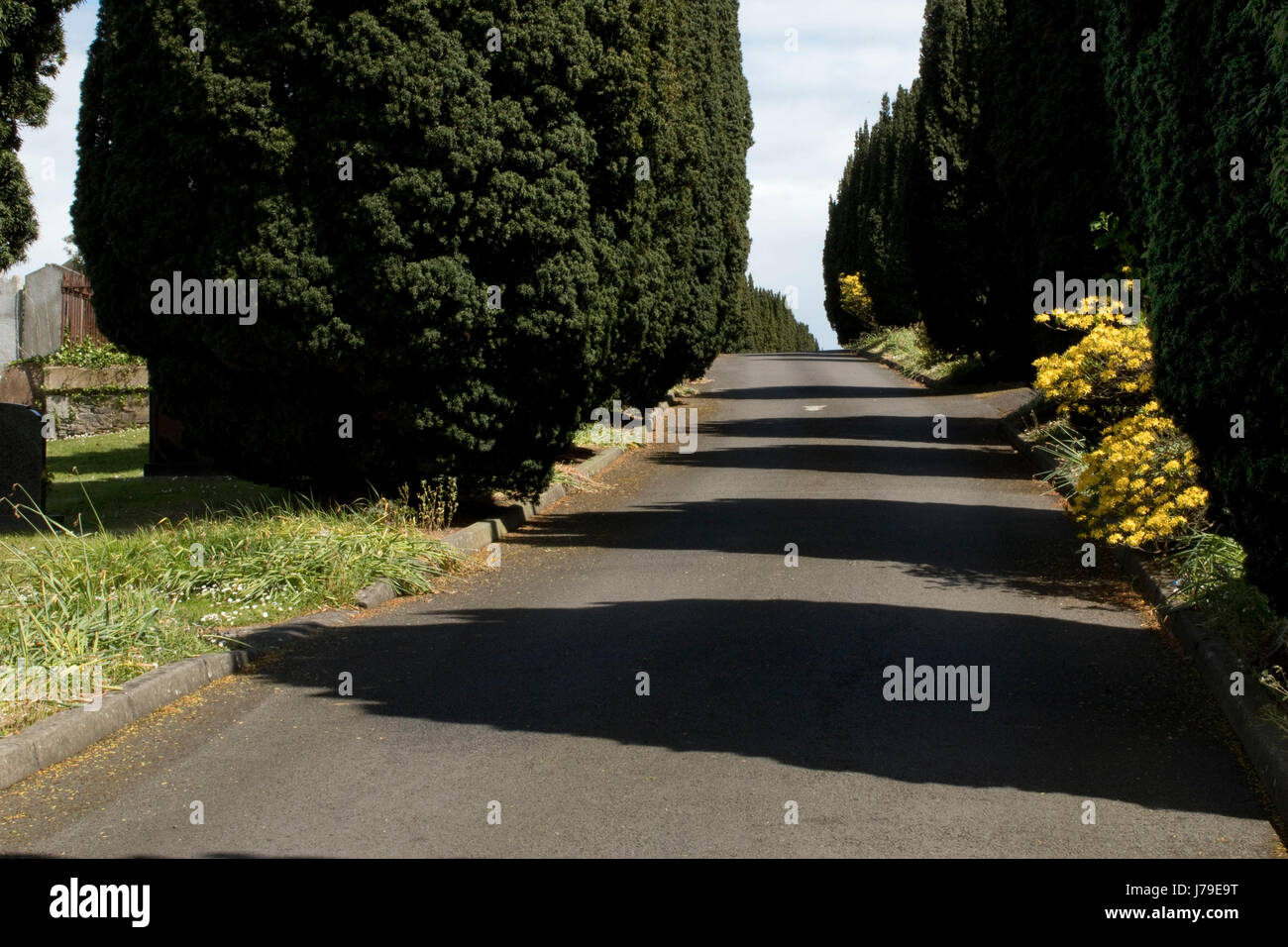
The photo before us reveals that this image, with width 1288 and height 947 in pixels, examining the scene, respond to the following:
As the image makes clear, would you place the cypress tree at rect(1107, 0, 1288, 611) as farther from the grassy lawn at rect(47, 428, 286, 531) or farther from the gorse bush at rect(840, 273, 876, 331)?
the gorse bush at rect(840, 273, 876, 331)

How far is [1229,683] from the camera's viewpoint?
693 cm

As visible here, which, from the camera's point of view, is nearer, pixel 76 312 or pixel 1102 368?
pixel 1102 368

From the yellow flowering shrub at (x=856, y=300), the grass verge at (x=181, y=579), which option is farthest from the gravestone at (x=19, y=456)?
the yellow flowering shrub at (x=856, y=300)

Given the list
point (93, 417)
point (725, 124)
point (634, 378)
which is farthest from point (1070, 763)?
point (725, 124)

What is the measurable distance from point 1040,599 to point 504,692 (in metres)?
4.54

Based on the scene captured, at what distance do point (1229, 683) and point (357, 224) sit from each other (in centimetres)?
802

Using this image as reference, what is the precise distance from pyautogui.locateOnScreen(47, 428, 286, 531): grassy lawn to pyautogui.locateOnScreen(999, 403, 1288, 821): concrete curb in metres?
7.77

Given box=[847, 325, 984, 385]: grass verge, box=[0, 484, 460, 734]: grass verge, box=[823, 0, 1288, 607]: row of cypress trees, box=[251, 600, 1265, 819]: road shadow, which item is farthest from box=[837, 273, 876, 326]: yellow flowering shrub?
box=[251, 600, 1265, 819]: road shadow

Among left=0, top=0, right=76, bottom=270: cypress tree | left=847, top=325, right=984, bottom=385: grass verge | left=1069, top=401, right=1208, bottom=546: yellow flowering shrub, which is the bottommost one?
left=1069, top=401, right=1208, bottom=546: yellow flowering shrub

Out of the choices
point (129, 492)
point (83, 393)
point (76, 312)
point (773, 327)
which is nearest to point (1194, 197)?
point (129, 492)

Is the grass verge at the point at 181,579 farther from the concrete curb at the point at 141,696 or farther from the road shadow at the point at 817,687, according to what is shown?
the road shadow at the point at 817,687

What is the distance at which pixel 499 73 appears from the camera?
40.1ft

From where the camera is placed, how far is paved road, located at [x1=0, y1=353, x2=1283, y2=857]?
5.25 metres

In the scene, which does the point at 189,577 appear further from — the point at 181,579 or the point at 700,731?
the point at 700,731
